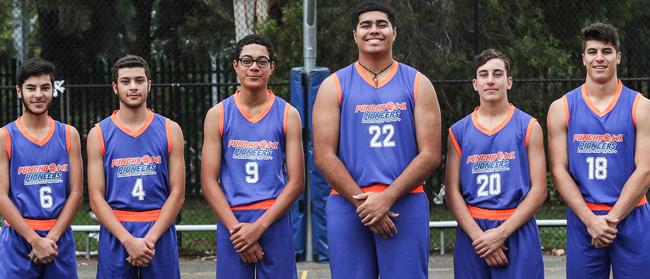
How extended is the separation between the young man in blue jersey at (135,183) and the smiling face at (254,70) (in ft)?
2.02

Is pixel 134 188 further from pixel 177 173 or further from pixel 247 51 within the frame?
pixel 247 51

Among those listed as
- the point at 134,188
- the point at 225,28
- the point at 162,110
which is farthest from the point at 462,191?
the point at 225,28

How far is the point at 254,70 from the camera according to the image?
696 cm

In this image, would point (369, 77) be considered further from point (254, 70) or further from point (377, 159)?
point (254, 70)

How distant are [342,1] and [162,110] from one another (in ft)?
9.60

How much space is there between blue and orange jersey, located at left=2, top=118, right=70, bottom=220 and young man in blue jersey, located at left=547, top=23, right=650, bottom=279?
320 cm

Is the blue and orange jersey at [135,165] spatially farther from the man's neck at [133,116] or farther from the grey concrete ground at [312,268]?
the grey concrete ground at [312,268]

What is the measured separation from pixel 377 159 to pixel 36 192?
2253mm

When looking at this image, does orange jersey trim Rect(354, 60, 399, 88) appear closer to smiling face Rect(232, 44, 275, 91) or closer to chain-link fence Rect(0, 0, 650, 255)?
smiling face Rect(232, 44, 275, 91)

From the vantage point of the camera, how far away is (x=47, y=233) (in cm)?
704

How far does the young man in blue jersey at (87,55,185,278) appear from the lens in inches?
272

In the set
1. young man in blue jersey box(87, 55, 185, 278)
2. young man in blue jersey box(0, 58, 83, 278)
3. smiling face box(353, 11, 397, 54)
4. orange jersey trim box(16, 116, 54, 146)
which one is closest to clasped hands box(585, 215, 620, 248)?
smiling face box(353, 11, 397, 54)

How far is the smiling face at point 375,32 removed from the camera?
662 centimetres

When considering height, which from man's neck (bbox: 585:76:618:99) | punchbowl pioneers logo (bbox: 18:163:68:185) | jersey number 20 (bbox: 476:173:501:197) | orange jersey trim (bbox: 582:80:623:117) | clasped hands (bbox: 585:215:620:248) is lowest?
clasped hands (bbox: 585:215:620:248)
